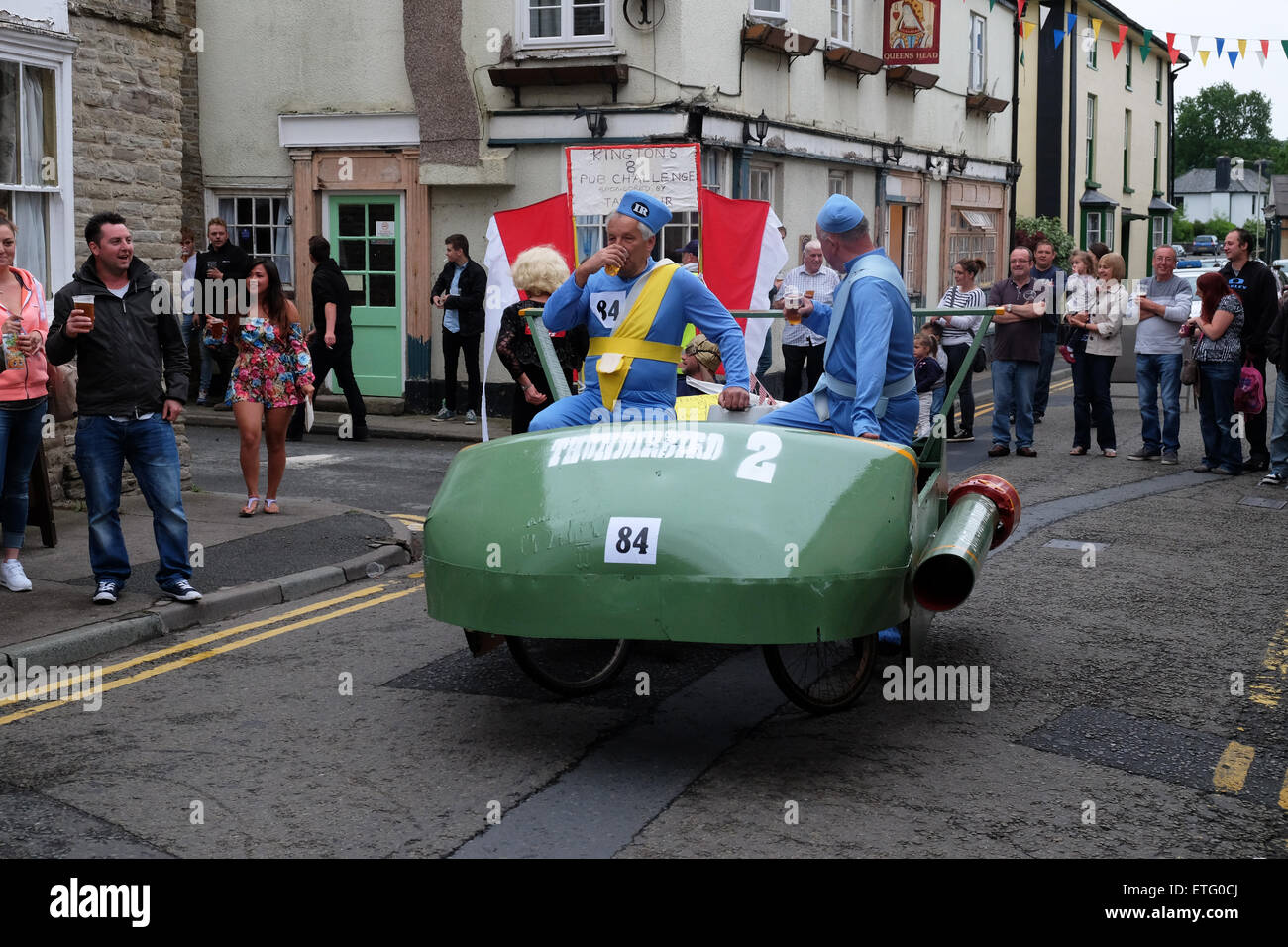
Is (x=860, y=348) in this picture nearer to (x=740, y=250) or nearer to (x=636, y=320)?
(x=636, y=320)

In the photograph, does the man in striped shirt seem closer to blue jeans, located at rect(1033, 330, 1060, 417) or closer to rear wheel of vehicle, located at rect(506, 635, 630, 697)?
blue jeans, located at rect(1033, 330, 1060, 417)

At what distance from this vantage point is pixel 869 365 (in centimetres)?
613

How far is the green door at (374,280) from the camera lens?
A: 722 inches

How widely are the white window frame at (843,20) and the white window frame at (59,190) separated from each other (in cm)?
1293

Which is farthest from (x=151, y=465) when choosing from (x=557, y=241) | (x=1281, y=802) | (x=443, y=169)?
(x=443, y=169)

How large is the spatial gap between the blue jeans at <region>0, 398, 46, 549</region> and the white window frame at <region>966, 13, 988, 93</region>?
22.3m

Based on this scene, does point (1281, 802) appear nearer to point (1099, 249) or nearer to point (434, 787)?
point (434, 787)

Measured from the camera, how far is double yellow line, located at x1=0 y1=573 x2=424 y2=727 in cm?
636

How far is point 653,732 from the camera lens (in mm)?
5672

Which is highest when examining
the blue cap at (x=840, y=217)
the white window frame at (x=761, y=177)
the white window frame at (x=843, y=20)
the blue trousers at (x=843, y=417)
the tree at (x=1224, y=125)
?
the tree at (x=1224, y=125)

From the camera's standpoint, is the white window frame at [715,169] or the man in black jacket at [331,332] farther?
the white window frame at [715,169]

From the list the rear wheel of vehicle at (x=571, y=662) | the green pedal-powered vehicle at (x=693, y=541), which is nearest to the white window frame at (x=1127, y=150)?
the rear wheel of vehicle at (x=571, y=662)

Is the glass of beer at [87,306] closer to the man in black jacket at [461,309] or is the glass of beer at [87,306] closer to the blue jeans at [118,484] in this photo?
the blue jeans at [118,484]

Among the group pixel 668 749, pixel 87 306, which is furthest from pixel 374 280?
pixel 668 749
